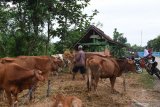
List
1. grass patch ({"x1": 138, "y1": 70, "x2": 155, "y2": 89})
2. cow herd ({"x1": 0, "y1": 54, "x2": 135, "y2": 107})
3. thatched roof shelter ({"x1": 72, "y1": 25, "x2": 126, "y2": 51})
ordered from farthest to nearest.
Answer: thatched roof shelter ({"x1": 72, "y1": 25, "x2": 126, "y2": 51}) < grass patch ({"x1": 138, "y1": 70, "x2": 155, "y2": 89}) < cow herd ({"x1": 0, "y1": 54, "x2": 135, "y2": 107})

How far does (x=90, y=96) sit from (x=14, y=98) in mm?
3400

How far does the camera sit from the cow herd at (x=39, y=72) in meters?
11.9

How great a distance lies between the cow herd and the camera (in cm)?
1189

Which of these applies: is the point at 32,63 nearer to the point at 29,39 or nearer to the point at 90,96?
the point at 90,96

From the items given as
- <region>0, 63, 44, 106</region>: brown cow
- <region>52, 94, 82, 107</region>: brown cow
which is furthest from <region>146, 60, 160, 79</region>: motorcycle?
<region>52, 94, 82, 107</region>: brown cow

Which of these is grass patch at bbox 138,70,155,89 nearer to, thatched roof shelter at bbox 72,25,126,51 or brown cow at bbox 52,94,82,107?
thatched roof shelter at bbox 72,25,126,51

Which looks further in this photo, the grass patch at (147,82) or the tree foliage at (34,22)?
the tree foliage at (34,22)

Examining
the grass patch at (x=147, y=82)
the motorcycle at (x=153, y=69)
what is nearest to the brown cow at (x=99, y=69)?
the grass patch at (x=147, y=82)

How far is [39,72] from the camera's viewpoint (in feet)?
39.7

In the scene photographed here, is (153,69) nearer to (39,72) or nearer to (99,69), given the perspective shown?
(99,69)

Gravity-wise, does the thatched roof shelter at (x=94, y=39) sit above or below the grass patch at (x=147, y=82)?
above

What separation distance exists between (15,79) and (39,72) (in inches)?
29.3

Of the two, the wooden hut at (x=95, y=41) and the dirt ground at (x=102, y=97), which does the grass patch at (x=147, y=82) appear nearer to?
the dirt ground at (x=102, y=97)

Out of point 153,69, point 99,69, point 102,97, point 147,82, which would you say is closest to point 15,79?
point 102,97
